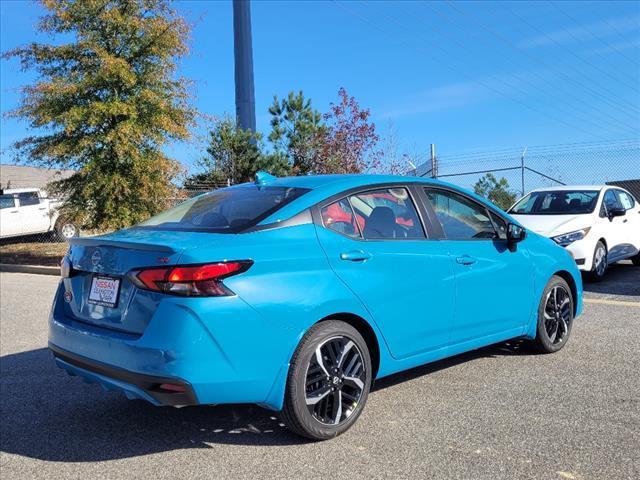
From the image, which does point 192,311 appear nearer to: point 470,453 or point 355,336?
point 355,336

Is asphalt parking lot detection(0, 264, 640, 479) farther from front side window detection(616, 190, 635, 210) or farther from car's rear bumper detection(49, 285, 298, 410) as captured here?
front side window detection(616, 190, 635, 210)

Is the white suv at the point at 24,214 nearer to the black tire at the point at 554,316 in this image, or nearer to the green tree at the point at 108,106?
the green tree at the point at 108,106

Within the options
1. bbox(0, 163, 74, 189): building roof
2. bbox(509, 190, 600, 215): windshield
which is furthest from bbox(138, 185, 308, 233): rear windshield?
bbox(0, 163, 74, 189): building roof

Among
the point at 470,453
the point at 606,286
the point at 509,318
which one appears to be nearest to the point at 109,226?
the point at 606,286

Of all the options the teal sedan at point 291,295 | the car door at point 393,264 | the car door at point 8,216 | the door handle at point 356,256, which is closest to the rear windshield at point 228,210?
the teal sedan at point 291,295

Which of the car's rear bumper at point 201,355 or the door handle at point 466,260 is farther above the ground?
the door handle at point 466,260

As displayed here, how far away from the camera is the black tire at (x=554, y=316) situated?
521 centimetres

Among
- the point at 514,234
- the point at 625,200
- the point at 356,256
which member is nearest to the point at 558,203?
the point at 625,200

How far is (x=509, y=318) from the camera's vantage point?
4832 mm

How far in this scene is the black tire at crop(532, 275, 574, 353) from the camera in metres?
5.21

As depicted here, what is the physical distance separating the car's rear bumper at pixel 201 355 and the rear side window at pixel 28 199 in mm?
19109

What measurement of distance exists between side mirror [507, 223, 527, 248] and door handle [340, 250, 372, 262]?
157 centimetres

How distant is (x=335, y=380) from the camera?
144 inches

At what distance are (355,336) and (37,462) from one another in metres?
1.97
